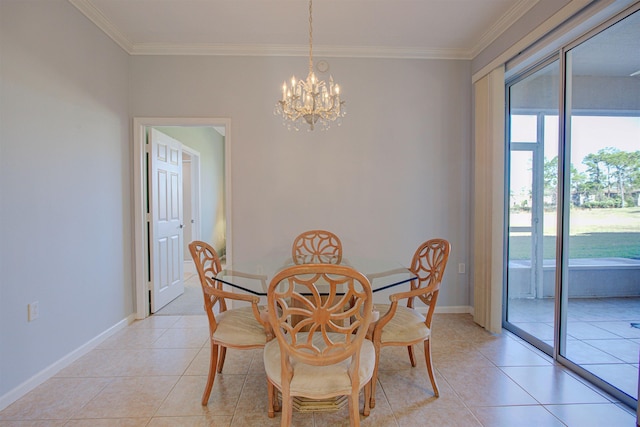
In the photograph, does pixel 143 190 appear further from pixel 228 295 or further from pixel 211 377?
pixel 211 377

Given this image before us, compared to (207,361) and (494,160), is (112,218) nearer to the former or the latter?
(207,361)

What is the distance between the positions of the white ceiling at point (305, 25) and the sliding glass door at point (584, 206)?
0.73 metres

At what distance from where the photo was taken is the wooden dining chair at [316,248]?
2.64 m

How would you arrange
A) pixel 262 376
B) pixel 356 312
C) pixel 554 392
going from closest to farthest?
pixel 356 312 < pixel 554 392 < pixel 262 376

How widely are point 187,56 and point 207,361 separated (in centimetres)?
292

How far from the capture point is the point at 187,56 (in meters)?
3.07

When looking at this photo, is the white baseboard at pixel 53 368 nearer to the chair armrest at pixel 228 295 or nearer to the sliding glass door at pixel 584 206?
the chair armrest at pixel 228 295

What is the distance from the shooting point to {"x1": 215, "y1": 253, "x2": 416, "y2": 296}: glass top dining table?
1.76 m

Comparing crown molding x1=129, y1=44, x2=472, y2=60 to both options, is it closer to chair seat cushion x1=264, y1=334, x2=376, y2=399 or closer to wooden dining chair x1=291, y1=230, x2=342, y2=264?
wooden dining chair x1=291, y1=230, x2=342, y2=264

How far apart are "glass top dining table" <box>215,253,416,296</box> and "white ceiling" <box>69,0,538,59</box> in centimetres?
210

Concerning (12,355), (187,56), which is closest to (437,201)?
(187,56)

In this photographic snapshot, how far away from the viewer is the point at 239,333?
5.77 ft

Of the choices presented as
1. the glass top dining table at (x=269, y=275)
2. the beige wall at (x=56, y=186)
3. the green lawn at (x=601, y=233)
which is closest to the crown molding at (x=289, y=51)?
the beige wall at (x=56, y=186)

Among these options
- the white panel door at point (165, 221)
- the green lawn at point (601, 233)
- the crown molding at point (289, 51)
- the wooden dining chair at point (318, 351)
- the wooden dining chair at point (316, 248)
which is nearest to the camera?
the wooden dining chair at point (318, 351)
